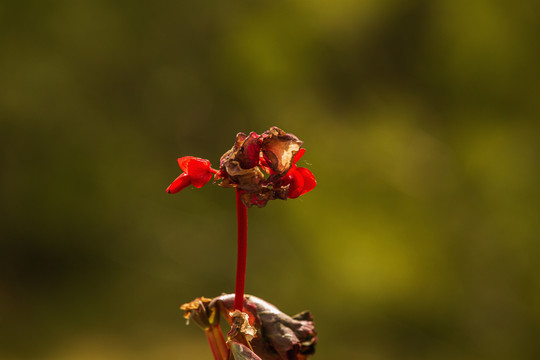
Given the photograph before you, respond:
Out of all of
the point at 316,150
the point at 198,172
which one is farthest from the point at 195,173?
the point at 316,150

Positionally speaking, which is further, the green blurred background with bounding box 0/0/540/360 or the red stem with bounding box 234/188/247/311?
the green blurred background with bounding box 0/0/540/360

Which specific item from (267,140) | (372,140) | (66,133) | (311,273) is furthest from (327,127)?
(267,140)

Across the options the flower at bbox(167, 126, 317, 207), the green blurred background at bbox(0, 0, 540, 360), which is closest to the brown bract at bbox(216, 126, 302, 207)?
the flower at bbox(167, 126, 317, 207)

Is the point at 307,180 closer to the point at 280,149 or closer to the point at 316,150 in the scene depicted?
the point at 280,149

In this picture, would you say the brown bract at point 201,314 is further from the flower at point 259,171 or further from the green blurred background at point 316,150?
the green blurred background at point 316,150

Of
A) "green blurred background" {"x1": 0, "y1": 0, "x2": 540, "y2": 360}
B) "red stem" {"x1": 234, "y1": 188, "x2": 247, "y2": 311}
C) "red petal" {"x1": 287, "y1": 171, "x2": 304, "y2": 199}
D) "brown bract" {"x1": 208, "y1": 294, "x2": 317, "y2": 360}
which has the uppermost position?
"green blurred background" {"x1": 0, "y1": 0, "x2": 540, "y2": 360}

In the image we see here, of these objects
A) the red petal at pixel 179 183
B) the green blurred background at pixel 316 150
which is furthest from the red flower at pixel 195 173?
the green blurred background at pixel 316 150

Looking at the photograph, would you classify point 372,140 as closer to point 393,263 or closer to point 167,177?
point 393,263

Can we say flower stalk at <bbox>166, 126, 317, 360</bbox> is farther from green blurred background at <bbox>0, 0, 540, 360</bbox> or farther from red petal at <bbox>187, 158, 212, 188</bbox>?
green blurred background at <bbox>0, 0, 540, 360</bbox>
